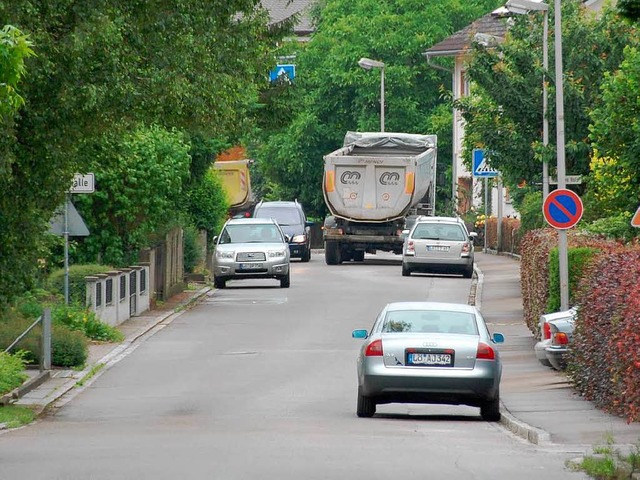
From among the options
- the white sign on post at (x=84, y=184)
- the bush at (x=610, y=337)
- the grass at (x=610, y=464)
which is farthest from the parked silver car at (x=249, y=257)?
the grass at (x=610, y=464)

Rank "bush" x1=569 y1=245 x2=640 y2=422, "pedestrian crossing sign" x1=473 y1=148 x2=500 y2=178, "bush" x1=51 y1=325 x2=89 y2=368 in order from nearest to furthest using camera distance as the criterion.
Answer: "bush" x1=569 y1=245 x2=640 y2=422
"bush" x1=51 y1=325 x2=89 y2=368
"pedestrian crossing sign" x1=473 y1=148 x2=500 y2=178

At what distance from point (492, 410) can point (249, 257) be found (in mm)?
23268

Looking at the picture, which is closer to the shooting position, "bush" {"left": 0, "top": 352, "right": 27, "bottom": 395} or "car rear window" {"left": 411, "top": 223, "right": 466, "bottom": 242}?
"bush" {"left": 0, "top": 352, "right": 27, "bottom": 395}

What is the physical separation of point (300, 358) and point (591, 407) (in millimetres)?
8568

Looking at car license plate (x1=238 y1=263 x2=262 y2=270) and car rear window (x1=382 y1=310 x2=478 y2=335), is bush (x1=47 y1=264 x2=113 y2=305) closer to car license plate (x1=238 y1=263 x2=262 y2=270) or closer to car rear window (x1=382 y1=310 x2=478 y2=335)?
car license plate (x1=238 y1=263 x2=262 y2=270)

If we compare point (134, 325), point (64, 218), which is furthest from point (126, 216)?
point (64, 218)

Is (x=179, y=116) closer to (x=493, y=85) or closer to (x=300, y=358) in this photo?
(x=300, y=358)

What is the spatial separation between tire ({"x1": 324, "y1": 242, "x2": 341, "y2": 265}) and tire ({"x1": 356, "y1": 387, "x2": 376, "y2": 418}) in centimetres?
3282

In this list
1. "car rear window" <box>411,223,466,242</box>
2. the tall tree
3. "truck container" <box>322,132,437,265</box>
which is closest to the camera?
"car rear window" <box>411,223,466,242</box>

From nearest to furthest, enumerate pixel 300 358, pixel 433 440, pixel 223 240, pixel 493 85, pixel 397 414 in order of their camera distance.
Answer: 1. pixel 433 440
2. pixel 397 414
3. pixel 300 358
4. pixel 493 85
5. pixel 223 240

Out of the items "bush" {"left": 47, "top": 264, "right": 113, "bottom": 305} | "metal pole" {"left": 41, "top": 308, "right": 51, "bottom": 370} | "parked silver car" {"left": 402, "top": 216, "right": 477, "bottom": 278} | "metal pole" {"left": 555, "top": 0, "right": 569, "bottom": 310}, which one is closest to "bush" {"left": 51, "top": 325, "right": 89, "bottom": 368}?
"metal pole" {"left": 41, "top": 308, "right": 51, "bottom": 370}

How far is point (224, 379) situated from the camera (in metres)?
23.8

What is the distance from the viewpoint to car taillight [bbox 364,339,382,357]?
59.7 feet

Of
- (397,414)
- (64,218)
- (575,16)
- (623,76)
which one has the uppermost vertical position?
(575,16)
